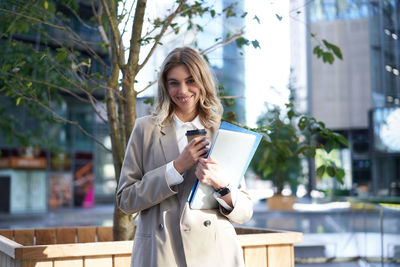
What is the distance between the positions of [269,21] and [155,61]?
1.18m

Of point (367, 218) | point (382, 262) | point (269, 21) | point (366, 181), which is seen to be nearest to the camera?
point (269, 21)

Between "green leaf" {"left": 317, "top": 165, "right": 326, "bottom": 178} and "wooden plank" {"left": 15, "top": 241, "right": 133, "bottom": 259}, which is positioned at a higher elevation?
"green leaf" {"left": 317, "top": 165, "right": 326, "bottom": 178}

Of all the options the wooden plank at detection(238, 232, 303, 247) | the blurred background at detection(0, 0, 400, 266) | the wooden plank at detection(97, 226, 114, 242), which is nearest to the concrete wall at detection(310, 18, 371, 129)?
the blurred background at detection(0, 0, 400, 266)

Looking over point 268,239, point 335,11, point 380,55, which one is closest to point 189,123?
point 268,239

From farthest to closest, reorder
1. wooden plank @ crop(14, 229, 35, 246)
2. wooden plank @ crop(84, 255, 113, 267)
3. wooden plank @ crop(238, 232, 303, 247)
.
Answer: wooden plank @ crop(14, 229, 35, 246) → wooden plank @ crop(238, 232, 303, 247) → wooden plank @ crop(84, 255, 113, 267)

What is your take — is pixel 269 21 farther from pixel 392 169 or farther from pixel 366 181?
pixel 366 181

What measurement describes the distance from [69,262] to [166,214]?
1273 mm

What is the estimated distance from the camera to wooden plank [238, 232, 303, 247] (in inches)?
141

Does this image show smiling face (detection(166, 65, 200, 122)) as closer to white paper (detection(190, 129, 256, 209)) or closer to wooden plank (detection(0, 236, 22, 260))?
white paper (detection(190, 129, 256, 209))

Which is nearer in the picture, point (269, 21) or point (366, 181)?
point (269, 21)

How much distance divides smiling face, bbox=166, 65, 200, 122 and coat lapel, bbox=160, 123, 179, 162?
4.7 inches

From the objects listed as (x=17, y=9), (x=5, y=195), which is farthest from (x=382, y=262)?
(x=5, y=195)

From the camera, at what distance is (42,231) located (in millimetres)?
4688

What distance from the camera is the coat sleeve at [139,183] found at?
2.16 metres
